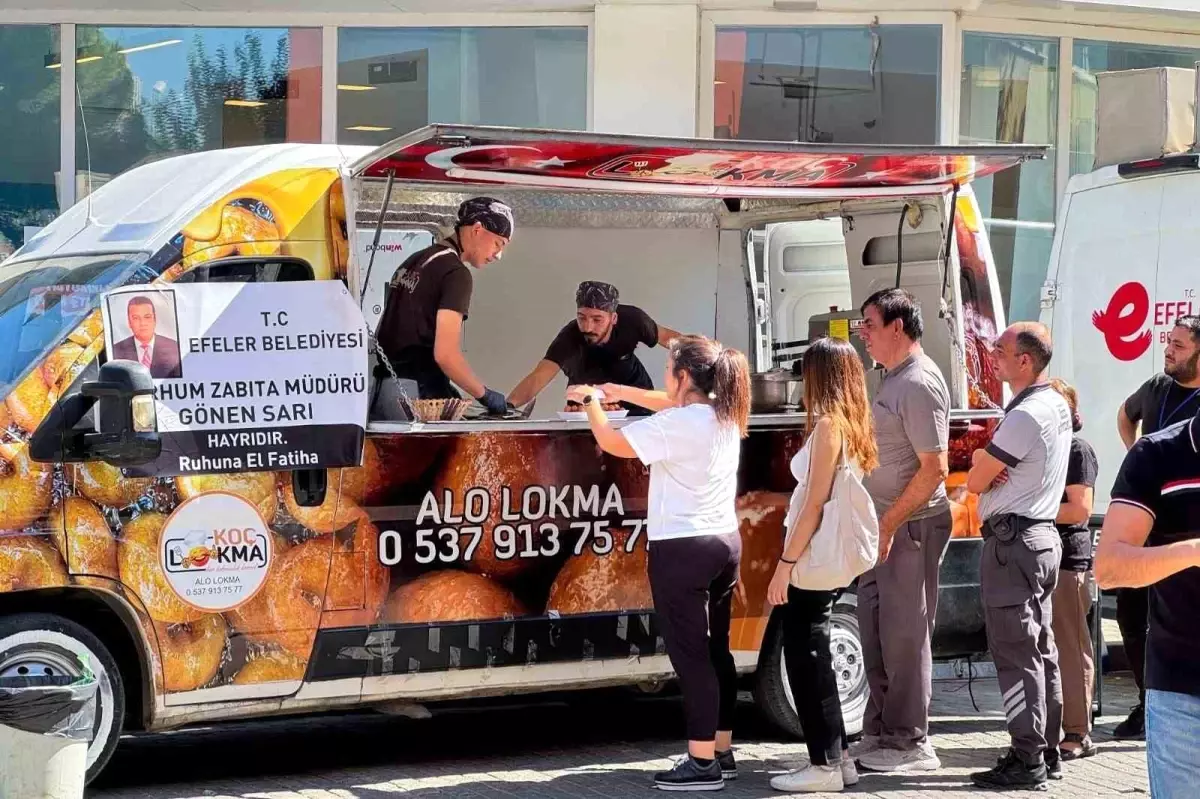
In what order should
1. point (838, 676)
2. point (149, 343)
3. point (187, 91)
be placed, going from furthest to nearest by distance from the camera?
point (187, 91) < point (838, 676) < point (149, 343)

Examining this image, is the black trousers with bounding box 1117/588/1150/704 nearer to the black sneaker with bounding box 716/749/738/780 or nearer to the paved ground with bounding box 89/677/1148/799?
the paved ground with bounding box 89/677/1148/799

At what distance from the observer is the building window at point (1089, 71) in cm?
1402

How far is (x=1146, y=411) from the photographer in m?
8.06

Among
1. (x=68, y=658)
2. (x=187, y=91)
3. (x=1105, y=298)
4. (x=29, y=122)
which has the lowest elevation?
(x=68, y=658)

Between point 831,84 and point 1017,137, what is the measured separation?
1837mm

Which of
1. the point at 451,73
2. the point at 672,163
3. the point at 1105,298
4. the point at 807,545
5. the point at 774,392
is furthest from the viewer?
the point at 451,73

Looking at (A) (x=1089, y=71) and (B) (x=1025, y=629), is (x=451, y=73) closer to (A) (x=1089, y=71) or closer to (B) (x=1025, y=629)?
(A) (x=1089, y=71)

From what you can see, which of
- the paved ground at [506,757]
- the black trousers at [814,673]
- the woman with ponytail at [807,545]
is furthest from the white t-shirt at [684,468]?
the paved ground at [506,757]

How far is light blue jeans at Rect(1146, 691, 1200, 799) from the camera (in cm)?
368

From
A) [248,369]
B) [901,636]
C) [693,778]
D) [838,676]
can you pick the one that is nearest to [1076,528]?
[901,636]

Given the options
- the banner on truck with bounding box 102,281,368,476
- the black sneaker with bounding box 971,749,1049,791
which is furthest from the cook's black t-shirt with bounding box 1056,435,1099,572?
the banner on truck with bounding box 102,281,368,476

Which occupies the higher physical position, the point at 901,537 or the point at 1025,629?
the point at 901,537

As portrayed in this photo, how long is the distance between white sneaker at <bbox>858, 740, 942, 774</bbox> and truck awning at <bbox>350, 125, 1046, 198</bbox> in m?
2.44

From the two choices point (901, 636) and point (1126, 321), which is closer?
point (901, 636)
